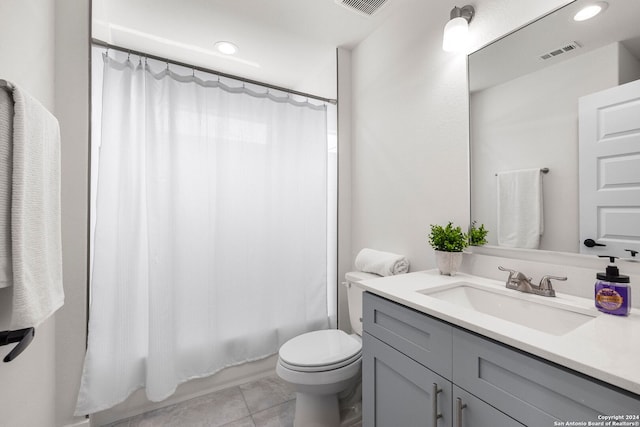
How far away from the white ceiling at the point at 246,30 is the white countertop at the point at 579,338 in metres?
1.74

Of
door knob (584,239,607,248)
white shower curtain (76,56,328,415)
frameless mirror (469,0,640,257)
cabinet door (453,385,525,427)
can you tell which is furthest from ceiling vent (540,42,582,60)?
white shower curtain (76,56,328,415)

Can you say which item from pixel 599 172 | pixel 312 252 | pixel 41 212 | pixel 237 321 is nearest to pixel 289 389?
pixel 237 321

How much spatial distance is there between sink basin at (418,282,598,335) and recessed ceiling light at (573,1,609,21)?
3.35 feet

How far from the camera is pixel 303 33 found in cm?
187

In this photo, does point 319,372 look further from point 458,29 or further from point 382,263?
point 458,29

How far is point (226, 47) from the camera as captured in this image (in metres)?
1.98

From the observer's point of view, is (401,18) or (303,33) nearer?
(401,18)

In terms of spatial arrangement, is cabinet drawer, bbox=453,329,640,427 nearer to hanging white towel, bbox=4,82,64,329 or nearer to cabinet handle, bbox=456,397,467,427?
cabinet handle, bbox=456,397,467,427

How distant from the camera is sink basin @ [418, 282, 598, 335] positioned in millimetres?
880

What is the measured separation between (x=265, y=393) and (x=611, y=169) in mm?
2075

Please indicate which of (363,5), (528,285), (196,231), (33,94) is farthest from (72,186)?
(528,285)

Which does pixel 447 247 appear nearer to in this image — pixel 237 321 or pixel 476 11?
pixel 476 11

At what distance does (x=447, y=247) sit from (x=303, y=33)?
66.5 inches

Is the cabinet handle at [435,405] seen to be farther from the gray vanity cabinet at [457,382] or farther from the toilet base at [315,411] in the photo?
the toilet base at [315,411]
